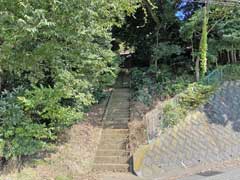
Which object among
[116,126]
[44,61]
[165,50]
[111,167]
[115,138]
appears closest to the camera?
[44,61]

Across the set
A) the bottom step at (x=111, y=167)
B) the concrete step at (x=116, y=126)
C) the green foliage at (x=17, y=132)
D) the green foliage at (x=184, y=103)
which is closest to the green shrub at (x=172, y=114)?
the green foliage at (x=184, y=103)

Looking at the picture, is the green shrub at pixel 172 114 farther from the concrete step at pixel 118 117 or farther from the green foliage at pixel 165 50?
the green foliage at pixel 165 50

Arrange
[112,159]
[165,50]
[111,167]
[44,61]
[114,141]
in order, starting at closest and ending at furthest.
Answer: [44,61] → [111,167] → [112,159] → [114,141] → [165,50]

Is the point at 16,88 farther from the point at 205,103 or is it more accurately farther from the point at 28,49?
the point at 205,103

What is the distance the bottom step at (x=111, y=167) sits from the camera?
29.7 feet

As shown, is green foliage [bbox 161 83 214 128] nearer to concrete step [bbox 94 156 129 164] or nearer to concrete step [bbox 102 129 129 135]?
concrete step [bbox 102 129 129 135]

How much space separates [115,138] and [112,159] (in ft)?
3.53

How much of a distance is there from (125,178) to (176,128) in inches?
94.6

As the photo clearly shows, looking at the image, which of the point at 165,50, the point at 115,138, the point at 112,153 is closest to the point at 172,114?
the point at 115,138

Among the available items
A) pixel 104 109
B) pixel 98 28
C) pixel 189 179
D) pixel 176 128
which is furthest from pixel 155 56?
pixel 189 179

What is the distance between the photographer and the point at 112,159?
9.52 m

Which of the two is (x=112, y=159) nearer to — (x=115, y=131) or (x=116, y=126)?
(x=115, y=131)

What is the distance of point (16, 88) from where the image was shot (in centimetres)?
920

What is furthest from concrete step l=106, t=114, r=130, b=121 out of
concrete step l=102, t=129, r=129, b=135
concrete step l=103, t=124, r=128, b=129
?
concrete step l=102, t=129, r=129, b=135
